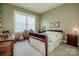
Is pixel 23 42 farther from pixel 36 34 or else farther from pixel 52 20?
pixel 52 20

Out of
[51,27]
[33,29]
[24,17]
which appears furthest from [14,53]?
[51,27]

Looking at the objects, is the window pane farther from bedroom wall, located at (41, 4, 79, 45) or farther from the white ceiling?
bedroom wall, located at (41, 4, 79, 45)

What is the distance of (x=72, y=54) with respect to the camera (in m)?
1.60

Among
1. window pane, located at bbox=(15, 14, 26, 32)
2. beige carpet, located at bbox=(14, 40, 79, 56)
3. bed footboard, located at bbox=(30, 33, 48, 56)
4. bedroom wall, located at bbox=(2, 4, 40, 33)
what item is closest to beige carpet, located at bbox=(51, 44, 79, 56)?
beige carpet, located at bbox=(14, 40, 79, 56)

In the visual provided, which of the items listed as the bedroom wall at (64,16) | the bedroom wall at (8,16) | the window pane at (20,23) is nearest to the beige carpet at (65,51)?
the bedroom wall at (64,16)

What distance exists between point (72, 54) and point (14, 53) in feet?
3.59

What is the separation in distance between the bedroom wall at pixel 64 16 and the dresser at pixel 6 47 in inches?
28.8

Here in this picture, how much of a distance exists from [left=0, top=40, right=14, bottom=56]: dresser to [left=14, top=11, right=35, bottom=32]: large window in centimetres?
27

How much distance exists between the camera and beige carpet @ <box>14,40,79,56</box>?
159 centimetres

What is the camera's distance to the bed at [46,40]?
5.32ft

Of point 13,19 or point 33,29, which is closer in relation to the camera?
point 13,19

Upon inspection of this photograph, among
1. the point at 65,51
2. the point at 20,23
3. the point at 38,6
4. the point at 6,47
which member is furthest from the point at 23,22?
the point at 65,51

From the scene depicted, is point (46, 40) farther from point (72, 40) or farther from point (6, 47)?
point (6, 47)

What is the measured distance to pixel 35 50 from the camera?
168 centimetres
